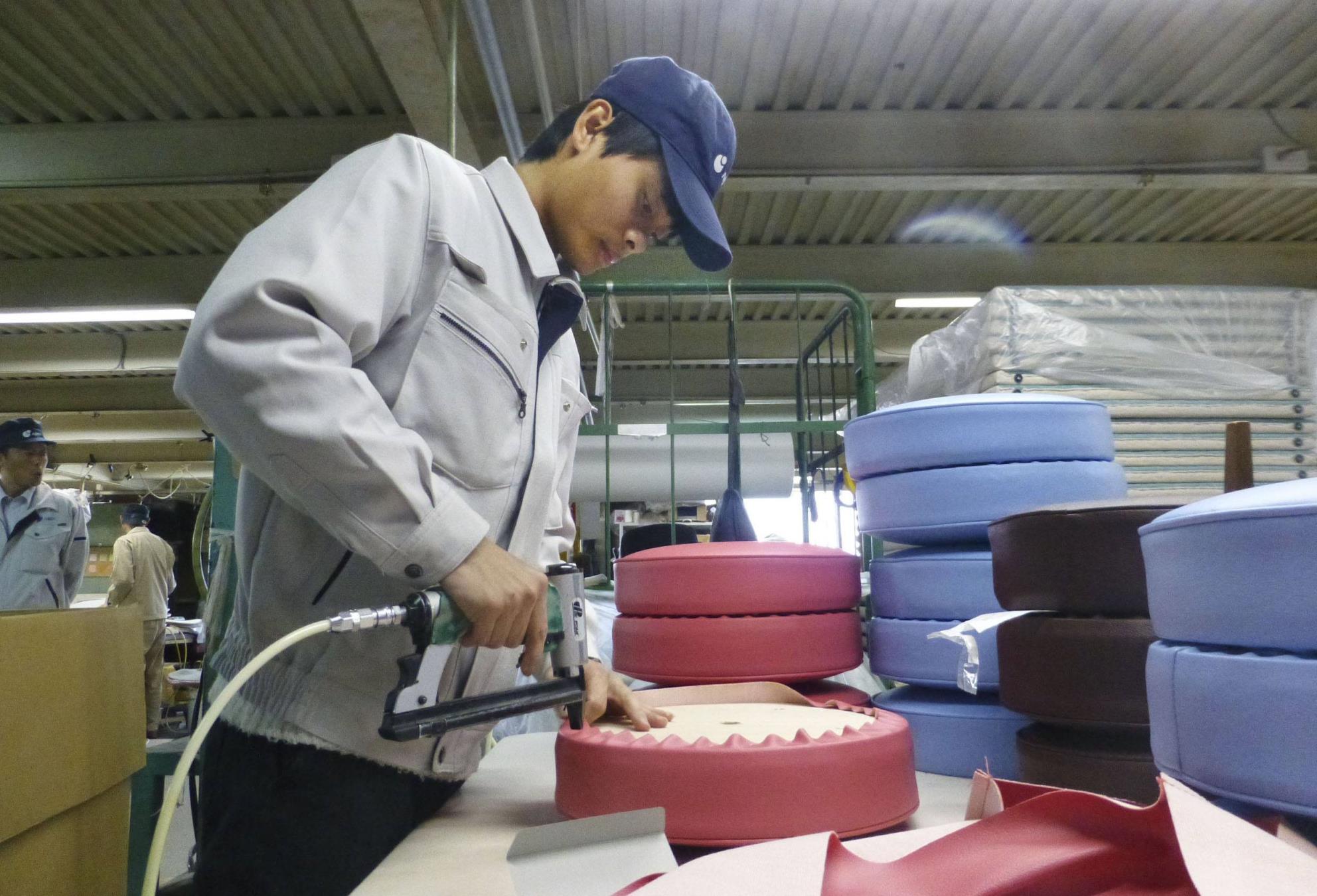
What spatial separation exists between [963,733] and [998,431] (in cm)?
40

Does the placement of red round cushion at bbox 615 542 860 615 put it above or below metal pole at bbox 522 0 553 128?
below

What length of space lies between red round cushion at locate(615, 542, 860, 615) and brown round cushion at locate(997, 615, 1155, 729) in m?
0.32

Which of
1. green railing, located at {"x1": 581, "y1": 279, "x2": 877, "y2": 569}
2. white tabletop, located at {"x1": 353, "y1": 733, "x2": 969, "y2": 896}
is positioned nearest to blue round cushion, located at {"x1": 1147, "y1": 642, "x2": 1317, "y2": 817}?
white tabletop, located at {"x1": 353, "y1": 733, "x2": 969, "y2": 896}

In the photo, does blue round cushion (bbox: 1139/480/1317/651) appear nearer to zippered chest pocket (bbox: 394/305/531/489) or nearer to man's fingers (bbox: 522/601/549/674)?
man's fingers (bbox: 522/601/549/674)

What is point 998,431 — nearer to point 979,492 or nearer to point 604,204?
point 979,492

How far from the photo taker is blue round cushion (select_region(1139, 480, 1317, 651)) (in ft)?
1.96

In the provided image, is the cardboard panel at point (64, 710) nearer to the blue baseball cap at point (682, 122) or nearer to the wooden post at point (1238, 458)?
the blue baseball cap at point (682, 122)

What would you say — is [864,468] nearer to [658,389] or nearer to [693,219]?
[693,219]

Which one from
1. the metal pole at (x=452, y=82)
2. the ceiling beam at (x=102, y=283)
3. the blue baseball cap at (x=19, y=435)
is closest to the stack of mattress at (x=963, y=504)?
the metal pole at (x=452, y=82)

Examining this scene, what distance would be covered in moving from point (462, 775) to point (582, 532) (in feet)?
9.97

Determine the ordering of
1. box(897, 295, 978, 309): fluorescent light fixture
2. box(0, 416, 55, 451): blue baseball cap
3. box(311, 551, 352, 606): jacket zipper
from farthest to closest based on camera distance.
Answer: box(897, 295, 978, 309): fluorescent light fixture → box(0, 416, 55, 451): blue baseball cap → box(311, 551, 352, 606): jacket zipper

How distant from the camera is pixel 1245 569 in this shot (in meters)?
0.63

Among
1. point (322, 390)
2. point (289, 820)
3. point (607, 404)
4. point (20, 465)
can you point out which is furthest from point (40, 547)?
point (322, 390)

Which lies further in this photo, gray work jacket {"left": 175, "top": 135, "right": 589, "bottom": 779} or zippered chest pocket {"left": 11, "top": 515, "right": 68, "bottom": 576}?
zippered chest pocket {"left": 11, "top": 515, "right": 68, "bottom": 576}
